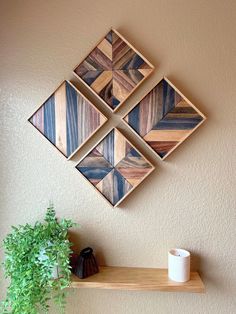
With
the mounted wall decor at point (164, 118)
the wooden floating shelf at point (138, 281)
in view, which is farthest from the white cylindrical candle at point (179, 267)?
the mounted wall decor at point (164, 118)

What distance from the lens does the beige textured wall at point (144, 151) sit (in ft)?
4.01

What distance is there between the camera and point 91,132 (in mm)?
1281

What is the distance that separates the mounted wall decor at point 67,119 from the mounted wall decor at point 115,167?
81 millimetres

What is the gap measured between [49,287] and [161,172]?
0.71 metres

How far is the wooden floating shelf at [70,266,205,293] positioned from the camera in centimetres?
117

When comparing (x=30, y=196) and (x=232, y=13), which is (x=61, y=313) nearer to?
(x=30, y=196)

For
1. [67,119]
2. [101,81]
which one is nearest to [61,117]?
[67,119]

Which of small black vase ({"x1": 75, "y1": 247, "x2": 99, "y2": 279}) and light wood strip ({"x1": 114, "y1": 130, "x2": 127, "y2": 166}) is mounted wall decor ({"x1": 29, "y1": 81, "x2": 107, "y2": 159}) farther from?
small black vase ({"x1": 75, "y1": 247, "x2": 99, "y2": 279})

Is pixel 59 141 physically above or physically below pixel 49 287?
above

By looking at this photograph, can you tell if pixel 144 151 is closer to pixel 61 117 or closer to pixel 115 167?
pixel 115 167

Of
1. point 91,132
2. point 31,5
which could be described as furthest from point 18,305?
point 31,5

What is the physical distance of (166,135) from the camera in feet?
4.06

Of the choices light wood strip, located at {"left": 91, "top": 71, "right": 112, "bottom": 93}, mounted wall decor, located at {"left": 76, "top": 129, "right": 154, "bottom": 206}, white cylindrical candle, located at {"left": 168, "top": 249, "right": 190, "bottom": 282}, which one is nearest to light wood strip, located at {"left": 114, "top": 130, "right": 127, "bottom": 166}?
mounted wall decor, located at {"left": 76, "top": 129, "right": 154, "bottom": 206}

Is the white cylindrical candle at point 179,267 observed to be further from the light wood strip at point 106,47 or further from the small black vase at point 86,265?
the light wood strip at point 106,47
